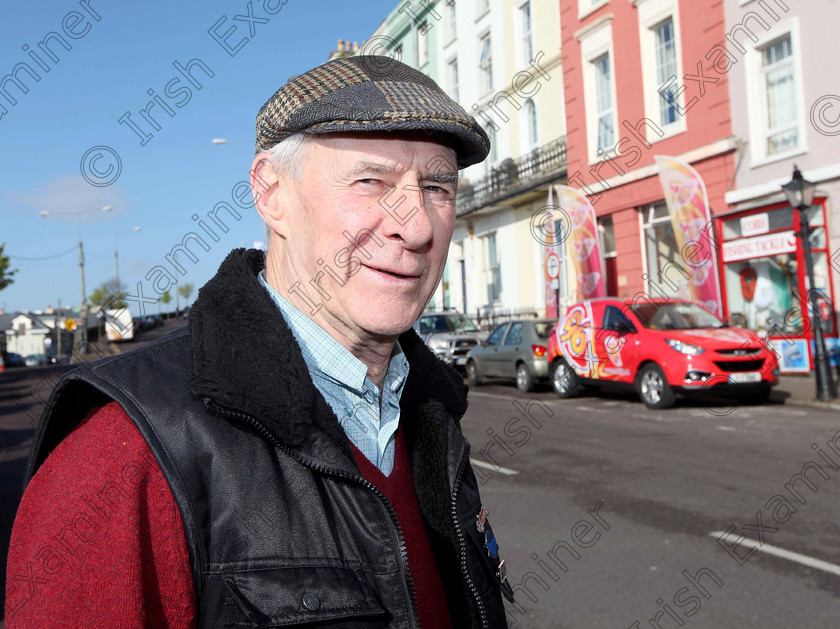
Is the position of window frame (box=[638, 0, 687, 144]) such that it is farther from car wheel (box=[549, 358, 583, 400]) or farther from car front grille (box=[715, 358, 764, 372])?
car front grille (box=[715, 358, 764, 372])

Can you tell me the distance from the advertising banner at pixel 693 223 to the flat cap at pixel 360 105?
586 inches

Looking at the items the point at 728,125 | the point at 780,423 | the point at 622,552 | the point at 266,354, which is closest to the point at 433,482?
the point at 266,354

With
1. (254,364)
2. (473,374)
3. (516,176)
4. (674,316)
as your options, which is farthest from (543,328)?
(254,364)

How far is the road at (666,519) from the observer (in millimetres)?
4008

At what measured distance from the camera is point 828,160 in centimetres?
1345

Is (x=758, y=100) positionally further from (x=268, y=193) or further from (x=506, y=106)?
(x=268, y=193)

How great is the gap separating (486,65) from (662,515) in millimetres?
23313

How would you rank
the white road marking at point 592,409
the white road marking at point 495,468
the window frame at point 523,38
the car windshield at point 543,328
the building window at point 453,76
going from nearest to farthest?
the white road marking at point 495,468 < the white road marking at point 592,409 < the car windshield at point 543,328 < the window frame at point 523,38 < the building window at point 453,76

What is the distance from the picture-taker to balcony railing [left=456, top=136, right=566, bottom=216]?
22.1 meters

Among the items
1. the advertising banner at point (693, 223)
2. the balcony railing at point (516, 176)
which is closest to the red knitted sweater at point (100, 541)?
the advertising banner at point (693, 223)

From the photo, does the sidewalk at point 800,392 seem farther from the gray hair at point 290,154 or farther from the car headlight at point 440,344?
the gray hair at point 290,154

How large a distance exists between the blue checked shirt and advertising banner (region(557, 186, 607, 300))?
17.5m

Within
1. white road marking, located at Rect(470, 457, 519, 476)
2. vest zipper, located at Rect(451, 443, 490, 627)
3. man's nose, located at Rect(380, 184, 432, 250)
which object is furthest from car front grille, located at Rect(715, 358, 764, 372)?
man's nose, located at Rect(380, 184, 432, 250)

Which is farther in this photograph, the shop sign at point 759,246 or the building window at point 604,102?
the building window at point 604,102
